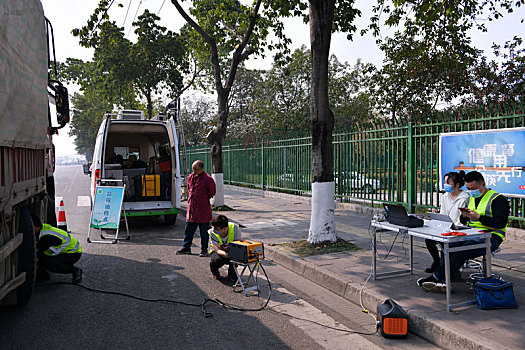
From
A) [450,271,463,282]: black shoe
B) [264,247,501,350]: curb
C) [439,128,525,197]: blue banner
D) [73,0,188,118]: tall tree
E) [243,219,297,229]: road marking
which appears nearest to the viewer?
[264,247,501,350]: curb

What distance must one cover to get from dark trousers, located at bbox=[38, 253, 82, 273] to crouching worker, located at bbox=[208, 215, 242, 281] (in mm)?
1796

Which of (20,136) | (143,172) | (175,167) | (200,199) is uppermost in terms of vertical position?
(20,136)

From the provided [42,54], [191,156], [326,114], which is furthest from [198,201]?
[191,156]

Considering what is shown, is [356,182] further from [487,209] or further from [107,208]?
[487,209]

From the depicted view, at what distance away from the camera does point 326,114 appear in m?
7.46

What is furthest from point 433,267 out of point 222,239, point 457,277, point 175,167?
point 175,167

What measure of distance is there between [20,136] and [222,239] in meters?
2.64

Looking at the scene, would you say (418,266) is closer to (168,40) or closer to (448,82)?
(448,82)

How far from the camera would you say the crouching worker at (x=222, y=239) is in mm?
5574

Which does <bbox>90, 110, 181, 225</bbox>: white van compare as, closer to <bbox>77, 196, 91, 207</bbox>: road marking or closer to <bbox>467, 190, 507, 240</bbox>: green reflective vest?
<bbox>77, 196, 91, 207</bbox>: road marking

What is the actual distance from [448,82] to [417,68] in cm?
123

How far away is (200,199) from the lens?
7.37 m

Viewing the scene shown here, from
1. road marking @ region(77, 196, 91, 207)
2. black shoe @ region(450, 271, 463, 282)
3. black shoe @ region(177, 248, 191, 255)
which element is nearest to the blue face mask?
black shoe @ region(450, 271, 463, 282)

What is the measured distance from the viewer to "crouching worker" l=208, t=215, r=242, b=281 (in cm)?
557
